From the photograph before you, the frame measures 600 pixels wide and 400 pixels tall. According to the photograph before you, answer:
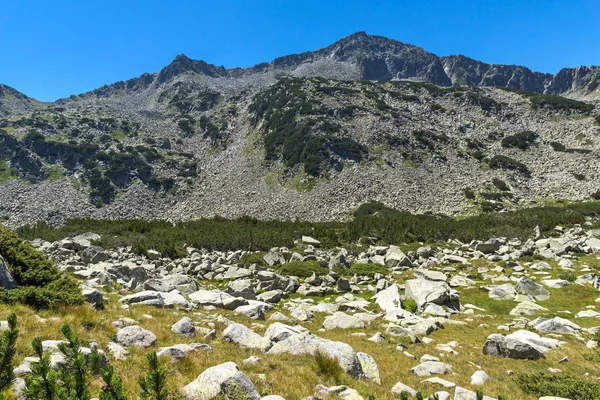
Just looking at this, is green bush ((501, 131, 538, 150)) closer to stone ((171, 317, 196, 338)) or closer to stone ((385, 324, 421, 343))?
stone ((385, 324, 421, 343))

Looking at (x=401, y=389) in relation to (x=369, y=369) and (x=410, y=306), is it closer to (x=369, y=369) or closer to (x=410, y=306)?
(x=369, y=369)

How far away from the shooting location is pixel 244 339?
9.05m

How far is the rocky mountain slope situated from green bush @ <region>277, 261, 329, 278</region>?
35591mm

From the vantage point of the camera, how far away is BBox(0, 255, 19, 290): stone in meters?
9.61

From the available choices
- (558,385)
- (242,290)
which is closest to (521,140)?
(242,290)

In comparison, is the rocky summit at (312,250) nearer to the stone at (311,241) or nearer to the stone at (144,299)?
the stone at (144,299)

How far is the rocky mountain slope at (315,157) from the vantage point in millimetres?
64375

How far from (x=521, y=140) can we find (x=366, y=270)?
7402 cm

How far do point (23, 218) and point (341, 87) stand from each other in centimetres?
8405

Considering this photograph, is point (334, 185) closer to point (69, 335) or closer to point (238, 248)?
point (238, 248)

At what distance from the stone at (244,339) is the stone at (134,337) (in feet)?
6.29

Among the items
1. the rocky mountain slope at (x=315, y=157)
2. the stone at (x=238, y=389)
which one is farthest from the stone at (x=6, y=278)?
the rocky mountain slope at (x=315, y=157)

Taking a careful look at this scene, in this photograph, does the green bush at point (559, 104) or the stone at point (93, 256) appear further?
the green bush at point (559, 104)

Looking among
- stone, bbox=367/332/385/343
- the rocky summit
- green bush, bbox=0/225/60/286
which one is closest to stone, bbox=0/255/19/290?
the rocky summit
